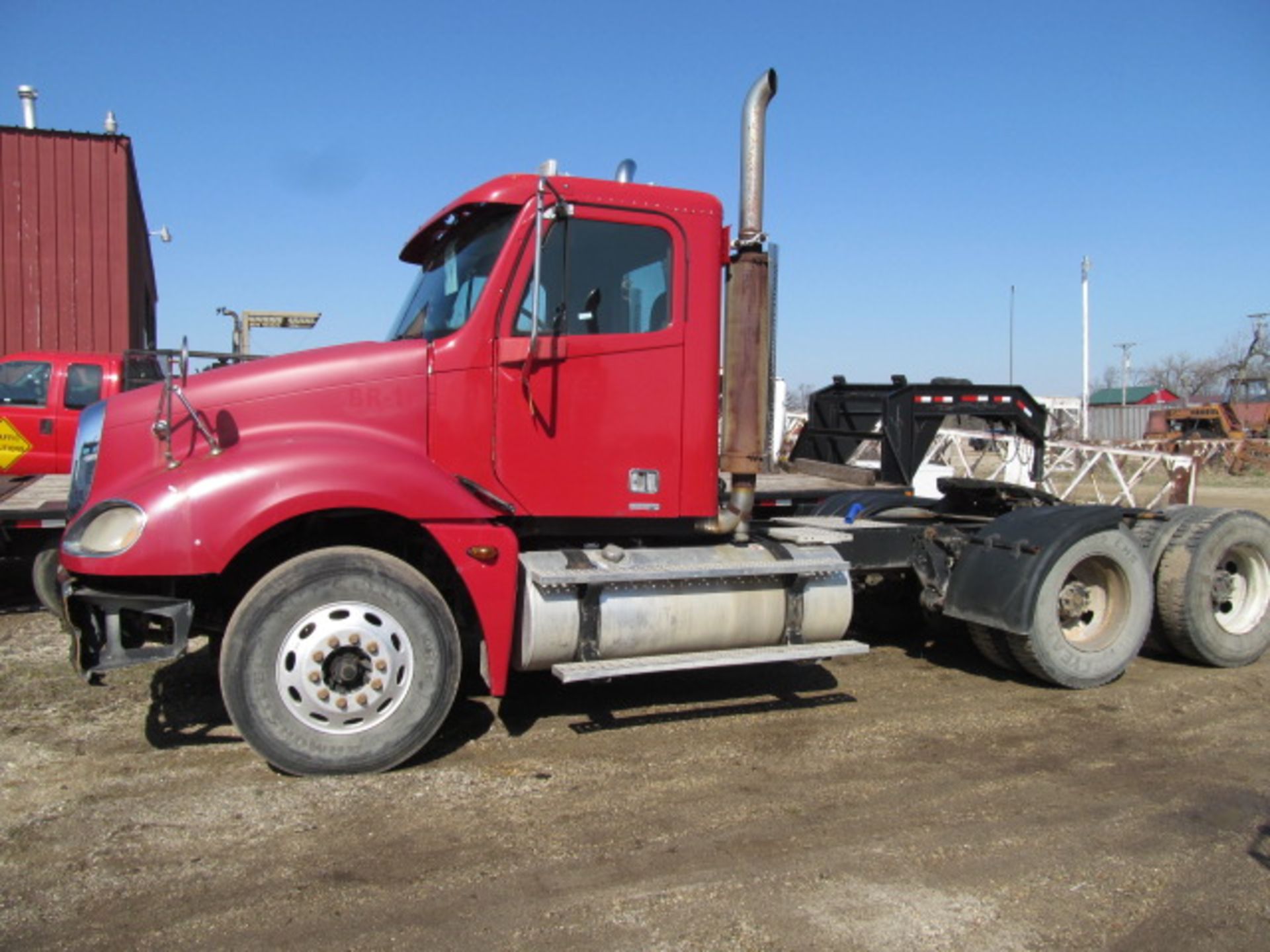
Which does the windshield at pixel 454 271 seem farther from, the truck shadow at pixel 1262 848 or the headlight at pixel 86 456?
the truck shadow at pixel 1262 848

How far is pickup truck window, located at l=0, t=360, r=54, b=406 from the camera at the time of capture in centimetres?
1039

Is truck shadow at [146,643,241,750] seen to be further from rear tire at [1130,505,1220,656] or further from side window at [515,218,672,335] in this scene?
rear tire at [1130,505,1220,656]

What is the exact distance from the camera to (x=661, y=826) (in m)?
4.06

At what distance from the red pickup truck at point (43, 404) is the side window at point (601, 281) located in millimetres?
7078

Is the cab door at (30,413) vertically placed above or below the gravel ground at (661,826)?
above

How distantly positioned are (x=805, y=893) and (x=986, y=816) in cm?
114

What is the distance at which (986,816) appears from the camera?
419 centimetres

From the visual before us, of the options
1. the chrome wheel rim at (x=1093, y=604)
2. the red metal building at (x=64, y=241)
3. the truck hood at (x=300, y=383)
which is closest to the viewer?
the truck hood at (x=300, y=383)

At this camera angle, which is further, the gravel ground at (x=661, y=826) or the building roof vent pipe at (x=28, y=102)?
the building roof vent pipe at (x=28, y=102)

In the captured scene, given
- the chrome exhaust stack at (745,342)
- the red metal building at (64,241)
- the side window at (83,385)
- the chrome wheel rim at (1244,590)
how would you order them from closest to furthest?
the chrome exhaust stack at (745,342) → the chrome wheel rim at (1244,590) → the side window at (83,385) → the red metal building at (64,241)

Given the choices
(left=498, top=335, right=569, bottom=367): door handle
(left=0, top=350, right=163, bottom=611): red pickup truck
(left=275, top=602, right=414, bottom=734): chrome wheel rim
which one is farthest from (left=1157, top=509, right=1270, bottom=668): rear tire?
(left=0, top=350, right=163, bottom=611): red pickup truck

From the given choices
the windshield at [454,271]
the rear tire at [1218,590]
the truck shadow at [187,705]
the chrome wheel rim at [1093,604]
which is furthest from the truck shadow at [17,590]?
the rear tire at [1218,590]

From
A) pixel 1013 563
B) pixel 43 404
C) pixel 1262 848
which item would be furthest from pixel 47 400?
pixel 1262 848

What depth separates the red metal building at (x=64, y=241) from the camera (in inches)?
593
